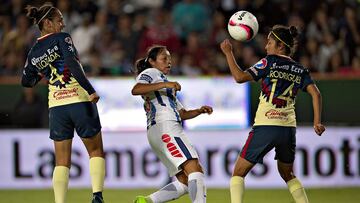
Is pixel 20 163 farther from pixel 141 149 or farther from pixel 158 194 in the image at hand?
pixel 158 194

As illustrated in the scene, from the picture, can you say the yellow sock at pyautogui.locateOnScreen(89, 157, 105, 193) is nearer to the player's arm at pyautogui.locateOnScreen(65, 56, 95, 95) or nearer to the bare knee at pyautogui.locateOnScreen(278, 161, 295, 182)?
the player's arm at pyautogui.locateOnScreen(65, 56, 95, 95)

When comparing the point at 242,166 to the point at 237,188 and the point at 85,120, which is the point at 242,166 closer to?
the point at 237,188

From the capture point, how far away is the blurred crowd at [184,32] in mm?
15828

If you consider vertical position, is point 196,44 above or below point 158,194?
above

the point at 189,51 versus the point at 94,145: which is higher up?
the point at 189,51

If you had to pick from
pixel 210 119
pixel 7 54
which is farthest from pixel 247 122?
pixel 7 54

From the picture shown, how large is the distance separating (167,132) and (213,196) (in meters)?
3.62

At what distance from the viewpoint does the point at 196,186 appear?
29.7 feet

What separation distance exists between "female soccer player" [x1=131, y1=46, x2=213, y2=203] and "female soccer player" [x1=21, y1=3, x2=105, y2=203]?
0.55m

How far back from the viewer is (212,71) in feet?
51.0

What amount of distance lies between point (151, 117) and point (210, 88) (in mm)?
5430

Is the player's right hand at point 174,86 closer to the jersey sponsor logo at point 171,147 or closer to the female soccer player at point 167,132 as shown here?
the female soccer player at point 167,132

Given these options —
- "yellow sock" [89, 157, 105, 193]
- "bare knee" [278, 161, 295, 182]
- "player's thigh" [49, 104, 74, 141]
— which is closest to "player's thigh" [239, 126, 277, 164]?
"bare knee" [278, 161, 295, 182]

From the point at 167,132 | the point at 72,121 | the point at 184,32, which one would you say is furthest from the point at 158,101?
the point at 184,32
